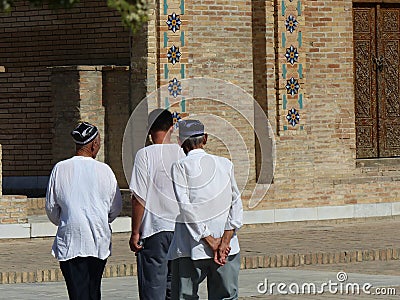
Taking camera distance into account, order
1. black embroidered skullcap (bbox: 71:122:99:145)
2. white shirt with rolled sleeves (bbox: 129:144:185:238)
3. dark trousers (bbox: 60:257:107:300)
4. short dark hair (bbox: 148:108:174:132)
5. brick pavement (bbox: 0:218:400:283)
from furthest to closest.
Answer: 1. brick pavement (bbox: 0:218:400:283)
2. short dark hair (bbox: 148:108:174:132)
3. white shirt with rolled sleeves (bbox: 129:144:185:238)
4. black embroidered skullcap (bbox: 71:122:99:145)
5. dark trousers (bbox: 60:257:107:300)

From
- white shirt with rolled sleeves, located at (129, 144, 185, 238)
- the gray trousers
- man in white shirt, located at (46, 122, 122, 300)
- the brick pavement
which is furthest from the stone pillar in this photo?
the gray trousers

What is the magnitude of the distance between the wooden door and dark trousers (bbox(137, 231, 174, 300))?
1226 cm

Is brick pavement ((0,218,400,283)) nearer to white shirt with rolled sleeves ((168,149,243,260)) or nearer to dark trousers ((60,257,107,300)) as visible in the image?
dark trousers ((60,257,107,300))

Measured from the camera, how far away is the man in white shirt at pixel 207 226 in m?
7.73

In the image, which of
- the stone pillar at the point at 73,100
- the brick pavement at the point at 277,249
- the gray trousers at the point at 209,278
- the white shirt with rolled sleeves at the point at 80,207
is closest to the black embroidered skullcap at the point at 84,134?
the white shirt with rolled sleeves at the point at 80,207

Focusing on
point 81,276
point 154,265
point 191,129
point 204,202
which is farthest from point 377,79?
point 81,276

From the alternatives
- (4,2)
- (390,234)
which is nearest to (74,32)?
(390,234)

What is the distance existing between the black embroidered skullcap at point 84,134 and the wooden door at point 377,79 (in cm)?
1305

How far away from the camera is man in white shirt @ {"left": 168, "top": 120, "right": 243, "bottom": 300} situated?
773 cm

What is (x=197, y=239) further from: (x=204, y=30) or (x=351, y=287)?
(x=204, y=30)

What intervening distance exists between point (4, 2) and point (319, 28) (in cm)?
1530

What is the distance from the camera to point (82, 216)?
7.89m

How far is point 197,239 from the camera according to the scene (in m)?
7.73

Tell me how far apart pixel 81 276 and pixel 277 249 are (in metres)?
7.07
